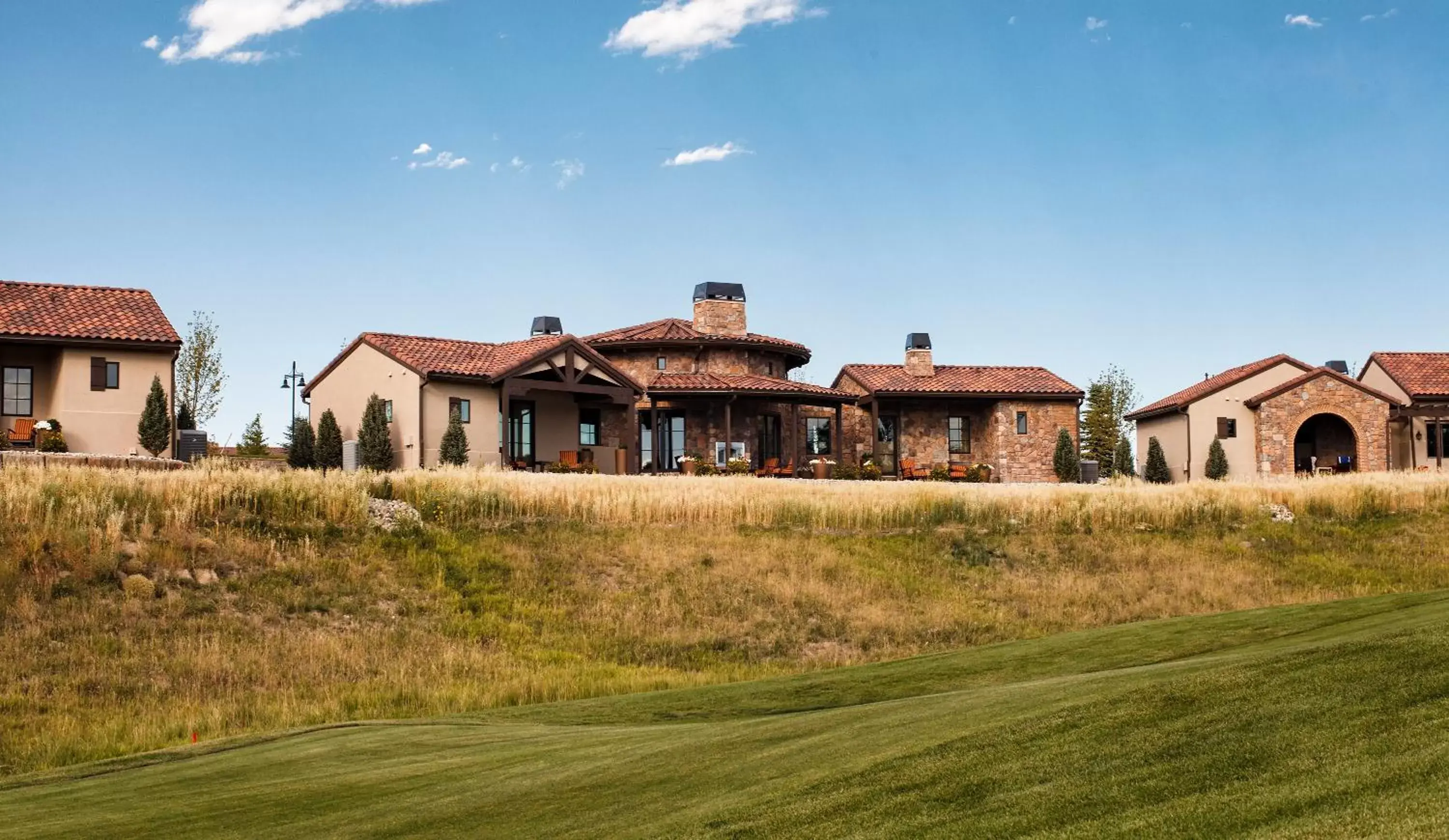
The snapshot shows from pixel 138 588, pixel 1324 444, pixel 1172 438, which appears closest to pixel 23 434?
pixel 138 588

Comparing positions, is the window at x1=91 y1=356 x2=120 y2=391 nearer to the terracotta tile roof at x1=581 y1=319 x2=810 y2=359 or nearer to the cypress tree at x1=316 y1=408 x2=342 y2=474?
the cypress tree at x1=316 y1=408 x2=342 y2=474

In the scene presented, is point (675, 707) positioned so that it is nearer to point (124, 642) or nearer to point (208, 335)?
point (124, 642)

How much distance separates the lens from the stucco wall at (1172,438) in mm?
45188

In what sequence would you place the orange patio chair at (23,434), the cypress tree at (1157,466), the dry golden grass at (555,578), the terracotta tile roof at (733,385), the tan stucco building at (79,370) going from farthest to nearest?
the cypress tree at (1157,466) < the terracotta tile roof at (733,385) < the tan stucco building at (79,370) < the orange patio chair at (23,434) < the dry golden grass at (555,578)

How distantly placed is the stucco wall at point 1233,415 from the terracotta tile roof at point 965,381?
3.99 m

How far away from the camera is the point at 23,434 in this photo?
30.8 meters

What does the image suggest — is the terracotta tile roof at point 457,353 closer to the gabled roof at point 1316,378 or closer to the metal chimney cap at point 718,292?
the metal chimney cap at point 718,292

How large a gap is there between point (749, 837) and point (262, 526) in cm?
1776

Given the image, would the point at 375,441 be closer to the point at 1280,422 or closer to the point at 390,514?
the point at 390,514

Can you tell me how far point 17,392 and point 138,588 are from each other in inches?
593

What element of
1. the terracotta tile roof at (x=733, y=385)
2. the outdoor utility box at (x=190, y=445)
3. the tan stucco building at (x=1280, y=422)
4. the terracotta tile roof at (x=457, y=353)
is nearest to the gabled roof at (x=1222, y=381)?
the tan stucco building at (x=1280, y=422)

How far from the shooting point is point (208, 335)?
5050 cm

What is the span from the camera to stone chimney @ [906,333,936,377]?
147 feet

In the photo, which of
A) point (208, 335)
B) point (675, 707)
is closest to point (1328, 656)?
point (675, 707)
